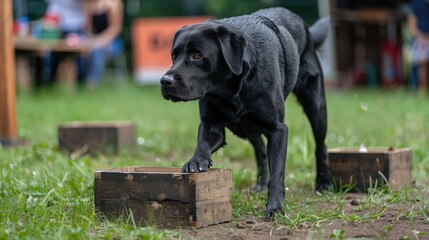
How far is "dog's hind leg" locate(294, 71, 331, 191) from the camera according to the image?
538 centimetres

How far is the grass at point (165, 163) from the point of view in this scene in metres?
3.93

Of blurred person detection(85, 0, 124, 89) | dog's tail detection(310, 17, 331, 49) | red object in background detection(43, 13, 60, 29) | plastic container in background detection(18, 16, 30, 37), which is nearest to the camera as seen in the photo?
dog's tail detection(310, 17, 331, 49)

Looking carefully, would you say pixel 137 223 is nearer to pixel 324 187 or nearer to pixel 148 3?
pixel 324 187

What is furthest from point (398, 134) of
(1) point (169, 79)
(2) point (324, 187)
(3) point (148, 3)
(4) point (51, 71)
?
(3) point (148, 3)

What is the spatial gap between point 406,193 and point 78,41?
10.5 meters

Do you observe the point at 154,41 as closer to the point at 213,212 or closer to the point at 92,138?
the point at 92,138

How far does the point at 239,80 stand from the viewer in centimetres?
427

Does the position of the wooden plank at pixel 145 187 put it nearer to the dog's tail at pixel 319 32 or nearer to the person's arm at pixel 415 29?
the dog's tail at pixel 319 32

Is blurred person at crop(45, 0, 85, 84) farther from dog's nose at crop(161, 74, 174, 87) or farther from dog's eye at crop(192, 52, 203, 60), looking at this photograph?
dog's nose at crop(161, 74, 174, 87)

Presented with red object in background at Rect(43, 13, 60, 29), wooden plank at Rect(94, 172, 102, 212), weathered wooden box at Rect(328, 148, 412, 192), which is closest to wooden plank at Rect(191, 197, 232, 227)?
wooden plank at Rect(94, 172, 102, 212)

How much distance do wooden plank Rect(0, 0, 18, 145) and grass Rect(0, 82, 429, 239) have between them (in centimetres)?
37

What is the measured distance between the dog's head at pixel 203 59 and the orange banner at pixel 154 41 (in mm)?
13390

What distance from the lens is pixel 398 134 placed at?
24.9 ft

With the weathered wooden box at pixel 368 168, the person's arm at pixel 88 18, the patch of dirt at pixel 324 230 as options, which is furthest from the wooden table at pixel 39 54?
the patch of dirt at pixel 324 230
